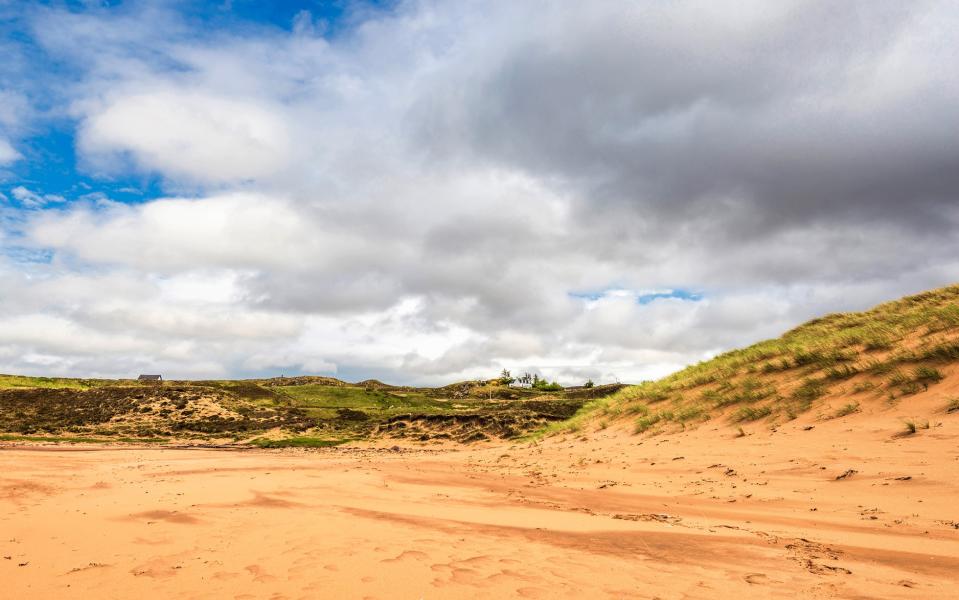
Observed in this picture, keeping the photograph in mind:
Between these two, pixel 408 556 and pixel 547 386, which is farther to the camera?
pixel 547 386

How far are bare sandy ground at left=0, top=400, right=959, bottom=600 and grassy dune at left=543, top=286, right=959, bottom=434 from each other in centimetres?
176

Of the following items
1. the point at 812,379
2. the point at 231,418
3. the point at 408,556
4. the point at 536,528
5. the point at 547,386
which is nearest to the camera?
the point at 408,556

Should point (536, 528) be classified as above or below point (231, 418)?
above

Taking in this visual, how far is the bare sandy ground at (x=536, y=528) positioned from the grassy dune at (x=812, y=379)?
176 cm

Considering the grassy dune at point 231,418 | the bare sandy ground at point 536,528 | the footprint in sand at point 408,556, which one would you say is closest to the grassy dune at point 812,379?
the bare sandy ground at point 536,528

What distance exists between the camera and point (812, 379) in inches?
690

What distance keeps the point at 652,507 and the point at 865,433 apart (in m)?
6.51

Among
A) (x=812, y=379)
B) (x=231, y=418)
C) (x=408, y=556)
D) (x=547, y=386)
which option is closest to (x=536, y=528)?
(x=408, y=556)

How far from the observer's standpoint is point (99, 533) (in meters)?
7.70

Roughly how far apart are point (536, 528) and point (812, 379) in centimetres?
1368

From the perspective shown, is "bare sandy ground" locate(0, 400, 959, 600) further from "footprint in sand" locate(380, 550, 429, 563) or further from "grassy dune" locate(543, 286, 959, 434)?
→ "grassy dune" locate(543, 286, 959, 434)

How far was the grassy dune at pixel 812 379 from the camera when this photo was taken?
49.2ft

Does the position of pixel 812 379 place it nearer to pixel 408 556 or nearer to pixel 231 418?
pixel 408 556

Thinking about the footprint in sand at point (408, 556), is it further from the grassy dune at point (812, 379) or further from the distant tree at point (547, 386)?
the distant tree at point (547, 386)
